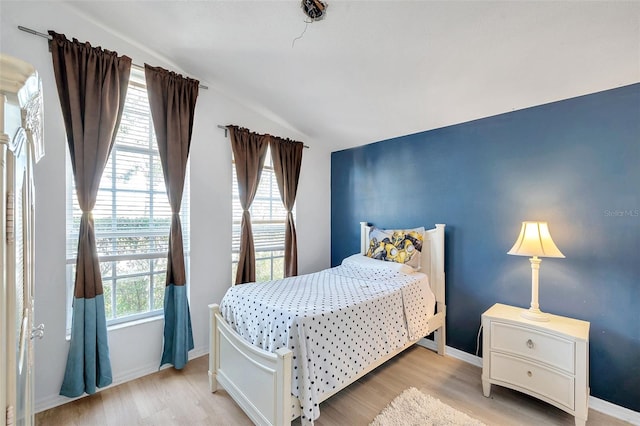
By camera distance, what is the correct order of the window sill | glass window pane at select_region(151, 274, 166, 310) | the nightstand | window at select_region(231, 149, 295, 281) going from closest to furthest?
the nightstand, the window sill, glass window pane at select_region(151, 274, 166, 310), window at select_region(231, 149, 295, 281)

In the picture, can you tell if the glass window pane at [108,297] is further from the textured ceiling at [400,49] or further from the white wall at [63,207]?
the textured ceiling at [400,49]

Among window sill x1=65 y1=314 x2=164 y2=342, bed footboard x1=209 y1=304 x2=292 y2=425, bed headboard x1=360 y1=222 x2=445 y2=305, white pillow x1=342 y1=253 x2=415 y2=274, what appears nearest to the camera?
bed footboard x1=209 y1=304 x2=292 y2=425

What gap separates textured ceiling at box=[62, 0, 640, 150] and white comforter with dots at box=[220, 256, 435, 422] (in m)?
1.63

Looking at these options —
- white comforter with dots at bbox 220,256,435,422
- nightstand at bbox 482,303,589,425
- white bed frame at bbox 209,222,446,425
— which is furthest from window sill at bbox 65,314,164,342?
nightstand at bbox 482,303,589,425

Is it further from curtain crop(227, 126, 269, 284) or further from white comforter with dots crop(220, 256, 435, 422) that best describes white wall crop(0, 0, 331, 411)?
white comforter with dots crop(220, 256, 435, 422)

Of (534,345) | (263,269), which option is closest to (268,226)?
(263,269)

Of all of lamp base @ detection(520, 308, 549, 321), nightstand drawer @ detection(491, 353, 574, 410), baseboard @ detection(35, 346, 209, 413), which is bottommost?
baseboard @ detection(35, 346, 209, 413)

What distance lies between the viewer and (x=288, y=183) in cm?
343

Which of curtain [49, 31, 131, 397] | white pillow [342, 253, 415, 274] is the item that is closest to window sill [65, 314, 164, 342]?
curtain [49, 31, 131, 397]

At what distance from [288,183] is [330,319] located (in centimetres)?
201

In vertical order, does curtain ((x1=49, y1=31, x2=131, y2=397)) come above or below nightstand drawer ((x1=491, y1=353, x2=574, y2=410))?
above

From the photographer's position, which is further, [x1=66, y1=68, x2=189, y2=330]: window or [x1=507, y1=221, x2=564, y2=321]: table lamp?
[x1=66, y1=68, x2=189, y2=330]: window

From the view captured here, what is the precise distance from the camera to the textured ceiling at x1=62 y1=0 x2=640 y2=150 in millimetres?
1617

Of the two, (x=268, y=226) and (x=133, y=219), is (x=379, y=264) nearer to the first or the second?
(x=268, y=226)
